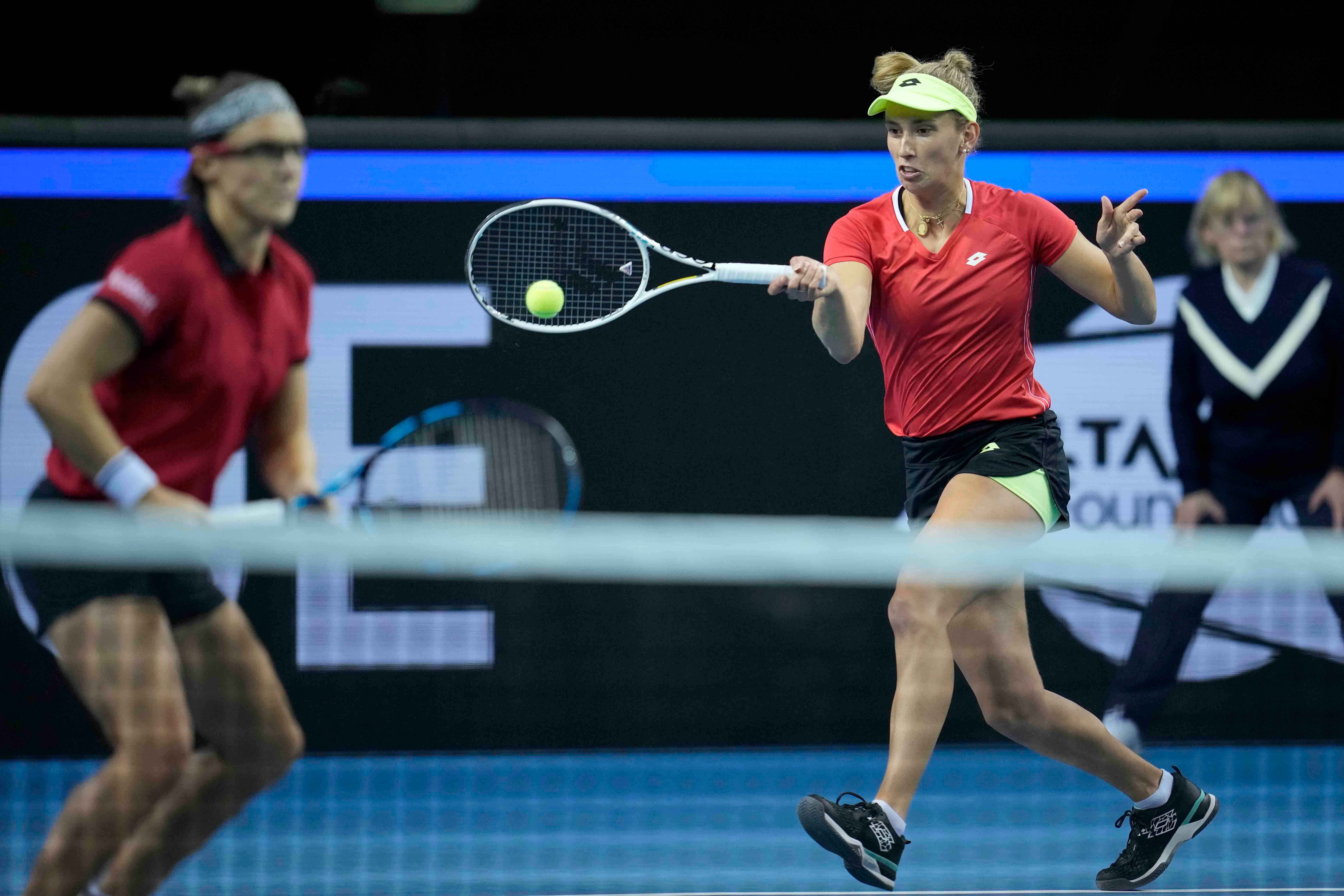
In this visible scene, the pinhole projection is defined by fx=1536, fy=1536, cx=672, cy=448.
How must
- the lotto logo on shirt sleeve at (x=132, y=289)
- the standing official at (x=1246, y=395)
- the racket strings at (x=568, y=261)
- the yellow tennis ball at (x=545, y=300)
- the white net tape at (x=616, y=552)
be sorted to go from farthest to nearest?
1. the standing official at (x=1246, y=395)
2. the racket strings at (x=568, y=261)
3. the yellow tennis ball at (x=545, y=300)
4. the lotto logo on shirt sleeve at (x=132, y=289)
5. the white net tape at (x=616, y=552)

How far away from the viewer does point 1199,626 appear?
4.27 m

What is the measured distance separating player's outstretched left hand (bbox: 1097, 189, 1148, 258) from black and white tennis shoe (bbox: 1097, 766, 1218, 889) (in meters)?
0.93

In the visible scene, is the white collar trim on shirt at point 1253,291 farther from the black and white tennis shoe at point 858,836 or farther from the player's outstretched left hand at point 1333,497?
the black and white tennis shoe at point 858,836

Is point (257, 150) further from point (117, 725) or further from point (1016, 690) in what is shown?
point (1016, 690)

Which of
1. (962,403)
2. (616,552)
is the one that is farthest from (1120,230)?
(616,552)

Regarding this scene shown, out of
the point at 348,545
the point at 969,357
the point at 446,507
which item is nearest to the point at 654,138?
the point at 446,507

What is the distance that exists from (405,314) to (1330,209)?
2624 mm

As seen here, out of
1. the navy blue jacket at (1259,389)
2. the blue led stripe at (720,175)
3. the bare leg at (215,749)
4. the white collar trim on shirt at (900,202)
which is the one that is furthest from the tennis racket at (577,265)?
the navy blue jacket at (1259,389)

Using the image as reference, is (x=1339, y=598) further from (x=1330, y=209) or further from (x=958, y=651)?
(x=1330, y=209)

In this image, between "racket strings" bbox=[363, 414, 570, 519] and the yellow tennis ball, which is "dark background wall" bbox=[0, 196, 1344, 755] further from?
the yellow tennis ball

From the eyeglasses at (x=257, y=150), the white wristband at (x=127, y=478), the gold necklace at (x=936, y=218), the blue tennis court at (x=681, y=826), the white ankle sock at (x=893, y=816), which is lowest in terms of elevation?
the blue tennis court at (x=681, y=826)

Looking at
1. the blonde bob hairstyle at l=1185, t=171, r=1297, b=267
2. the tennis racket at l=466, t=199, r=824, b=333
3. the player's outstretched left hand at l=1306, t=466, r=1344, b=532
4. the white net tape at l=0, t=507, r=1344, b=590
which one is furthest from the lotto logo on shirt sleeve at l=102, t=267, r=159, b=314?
the player's outstretched left hand at l=1306, t=466, r=1344, b=532

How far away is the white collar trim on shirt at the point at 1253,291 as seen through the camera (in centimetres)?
407

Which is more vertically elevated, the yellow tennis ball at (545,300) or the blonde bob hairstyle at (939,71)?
the blonde bob hairstyle at (939,71)
